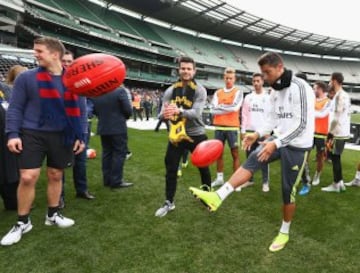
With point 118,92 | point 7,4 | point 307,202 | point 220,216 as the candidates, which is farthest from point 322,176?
point 7,4

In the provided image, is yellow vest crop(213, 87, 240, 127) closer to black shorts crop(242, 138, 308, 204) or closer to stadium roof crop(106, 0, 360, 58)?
black shorts crop(242, 138, 308, 204)

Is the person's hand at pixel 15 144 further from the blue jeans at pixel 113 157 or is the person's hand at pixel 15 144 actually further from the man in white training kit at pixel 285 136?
the blue jeans at pixel 113 157

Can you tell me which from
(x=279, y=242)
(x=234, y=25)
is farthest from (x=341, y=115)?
(x=234, y=25)

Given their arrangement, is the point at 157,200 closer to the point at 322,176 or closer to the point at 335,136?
the point at 335,136

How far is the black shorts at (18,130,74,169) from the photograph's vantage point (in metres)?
3.33

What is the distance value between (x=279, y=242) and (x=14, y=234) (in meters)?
2.69

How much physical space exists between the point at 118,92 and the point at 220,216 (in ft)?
8.20

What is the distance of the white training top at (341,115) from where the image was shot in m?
5.48

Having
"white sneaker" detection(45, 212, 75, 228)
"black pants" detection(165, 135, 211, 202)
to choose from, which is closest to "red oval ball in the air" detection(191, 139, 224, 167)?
"black pants" detection(165, 135, 211, 202)

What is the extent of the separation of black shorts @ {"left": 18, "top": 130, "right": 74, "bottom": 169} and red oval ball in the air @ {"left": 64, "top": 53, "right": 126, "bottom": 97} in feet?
1.91

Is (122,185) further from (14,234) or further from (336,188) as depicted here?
(336,188)

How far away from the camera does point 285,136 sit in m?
3.21

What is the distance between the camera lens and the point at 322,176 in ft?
22.4

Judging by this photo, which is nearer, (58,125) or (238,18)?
(58,125)
